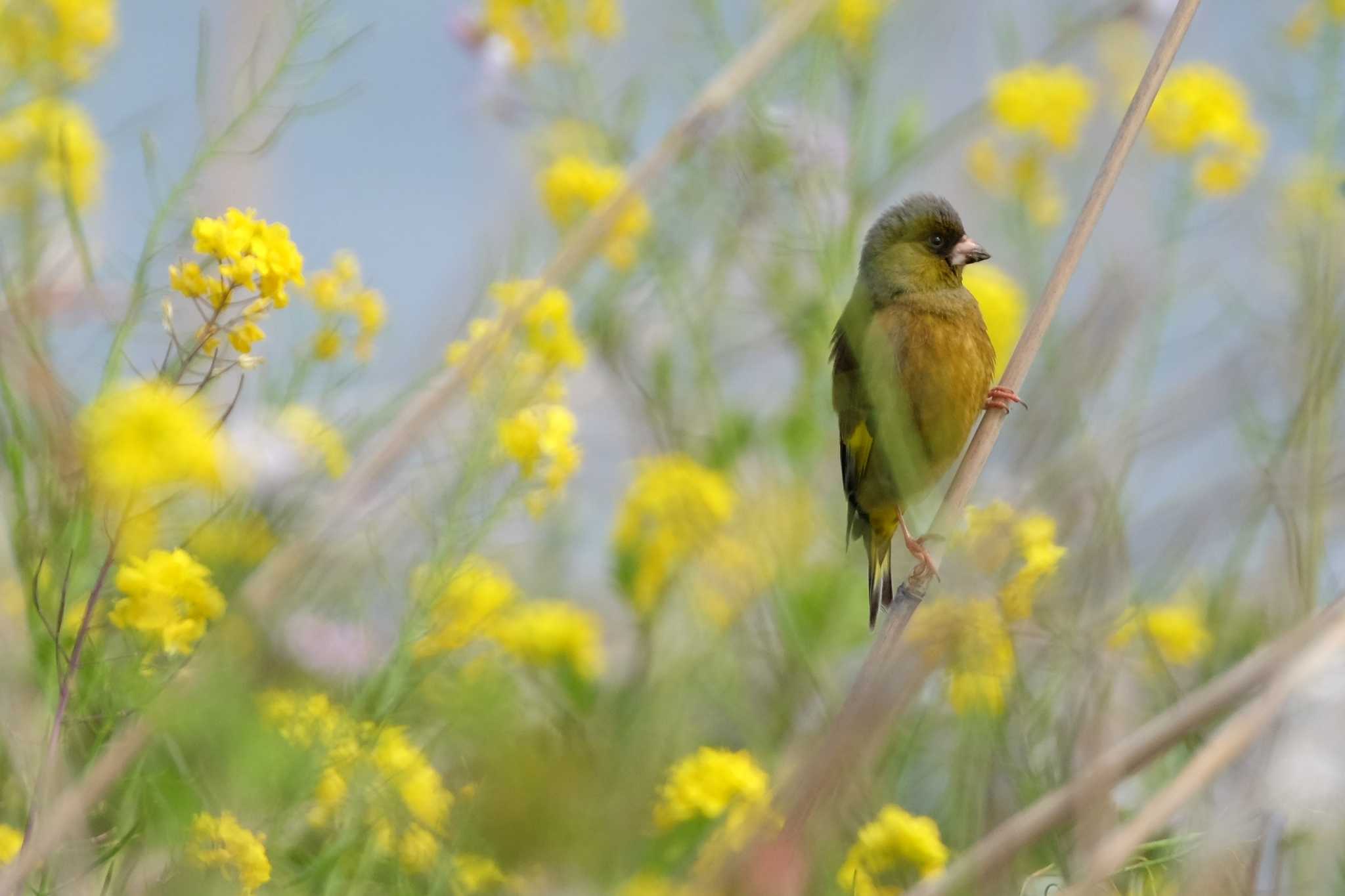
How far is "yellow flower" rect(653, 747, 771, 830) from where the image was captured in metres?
1.79

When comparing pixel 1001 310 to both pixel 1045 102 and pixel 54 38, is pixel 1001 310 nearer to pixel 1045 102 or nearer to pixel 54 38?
pixel 1045 102

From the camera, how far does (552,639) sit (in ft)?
7.89

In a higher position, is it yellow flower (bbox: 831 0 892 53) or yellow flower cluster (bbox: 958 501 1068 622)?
yellow flower (bbox: 831 0 892 53)

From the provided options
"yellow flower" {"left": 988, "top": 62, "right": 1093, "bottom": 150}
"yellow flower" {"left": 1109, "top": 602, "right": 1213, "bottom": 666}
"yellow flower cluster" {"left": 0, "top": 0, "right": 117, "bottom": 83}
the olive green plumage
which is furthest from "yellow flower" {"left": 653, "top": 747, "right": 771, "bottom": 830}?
"yellow flower" {"left": 988, "top": 62, "right": 1093, "bottom": 150}

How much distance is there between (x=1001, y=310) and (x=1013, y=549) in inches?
78.1

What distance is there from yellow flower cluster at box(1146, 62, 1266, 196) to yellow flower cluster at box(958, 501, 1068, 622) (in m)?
1.55

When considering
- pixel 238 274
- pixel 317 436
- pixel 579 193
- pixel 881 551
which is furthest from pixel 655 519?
pixel 238 274

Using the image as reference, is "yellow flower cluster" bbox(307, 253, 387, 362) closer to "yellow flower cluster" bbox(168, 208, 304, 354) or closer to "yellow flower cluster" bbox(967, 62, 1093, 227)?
"yellow flower cluster" bbox(168, 208, 304, 354)

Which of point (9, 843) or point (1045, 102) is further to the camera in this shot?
point (1045, 102)

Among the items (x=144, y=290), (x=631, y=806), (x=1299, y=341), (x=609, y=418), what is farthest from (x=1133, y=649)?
(x=609, y=418)

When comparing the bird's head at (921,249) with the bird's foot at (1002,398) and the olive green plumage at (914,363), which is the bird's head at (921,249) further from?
the bird's foot at (1002,398)

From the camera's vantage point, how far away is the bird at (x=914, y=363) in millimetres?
2670

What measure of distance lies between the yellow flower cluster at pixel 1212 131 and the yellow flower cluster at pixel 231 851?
2013 mm

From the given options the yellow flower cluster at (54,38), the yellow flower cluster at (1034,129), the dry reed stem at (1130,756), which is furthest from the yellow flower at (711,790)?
the yellow flower cluster at (1034,129)
